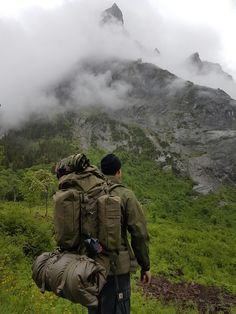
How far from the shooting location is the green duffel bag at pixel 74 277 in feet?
16.9

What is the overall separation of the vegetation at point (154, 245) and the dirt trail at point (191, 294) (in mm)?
1135

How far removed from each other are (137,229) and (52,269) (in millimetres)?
1218

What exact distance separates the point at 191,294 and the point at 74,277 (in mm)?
15762

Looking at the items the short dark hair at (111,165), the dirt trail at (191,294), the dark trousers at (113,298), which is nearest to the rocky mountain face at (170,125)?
the dirt trail at (191,294)

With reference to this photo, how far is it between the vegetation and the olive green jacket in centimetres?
258

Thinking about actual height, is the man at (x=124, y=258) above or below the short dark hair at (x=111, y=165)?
below

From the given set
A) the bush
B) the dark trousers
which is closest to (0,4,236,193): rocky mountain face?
the bush

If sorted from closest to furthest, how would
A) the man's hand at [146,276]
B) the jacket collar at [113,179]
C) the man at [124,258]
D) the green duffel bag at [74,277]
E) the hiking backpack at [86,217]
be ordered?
the green duffel bag at [74,277] < the hiking backpack at [86,217] < the man at [124,258] < the man's hand at [146,276] < the jacket collar at [113,179]

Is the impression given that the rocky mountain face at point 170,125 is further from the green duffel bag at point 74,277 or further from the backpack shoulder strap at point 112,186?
the green duffel bag at point 74,277

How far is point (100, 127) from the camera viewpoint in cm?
13288

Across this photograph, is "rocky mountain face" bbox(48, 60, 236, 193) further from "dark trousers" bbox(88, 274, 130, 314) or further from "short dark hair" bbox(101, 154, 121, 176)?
"dark trousers" bbox(88, 274, 130, 314)

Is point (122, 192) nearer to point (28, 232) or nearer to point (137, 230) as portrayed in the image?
point (137, 230)

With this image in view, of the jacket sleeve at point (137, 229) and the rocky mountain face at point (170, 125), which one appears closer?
the jacket sleeve at point (137, 229)

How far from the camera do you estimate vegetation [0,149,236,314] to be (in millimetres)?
10429
